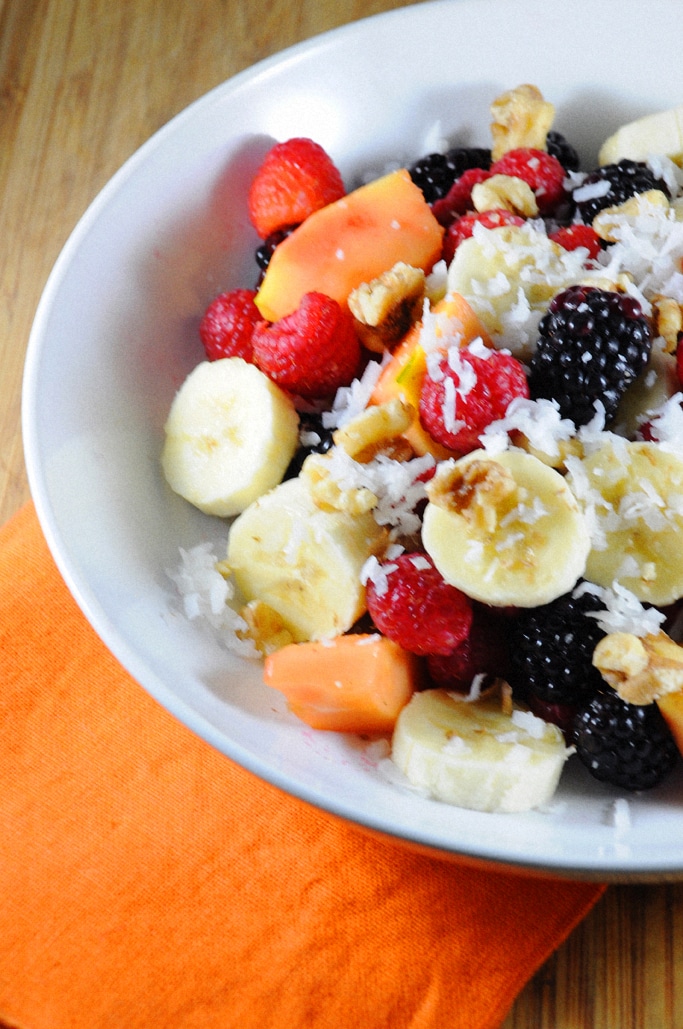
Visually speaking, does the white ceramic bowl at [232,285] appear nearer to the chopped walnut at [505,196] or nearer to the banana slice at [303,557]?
the banana slice at [303,557]

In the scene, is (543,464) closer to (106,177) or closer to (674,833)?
(674,833)

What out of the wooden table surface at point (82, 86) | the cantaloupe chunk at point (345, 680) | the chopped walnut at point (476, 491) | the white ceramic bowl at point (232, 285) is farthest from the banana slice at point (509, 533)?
the wooden table surface at point (82, 86)

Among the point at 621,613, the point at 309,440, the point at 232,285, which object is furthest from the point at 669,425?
the point at 232,285

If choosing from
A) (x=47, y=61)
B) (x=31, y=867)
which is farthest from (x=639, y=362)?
(x=47, y=61)

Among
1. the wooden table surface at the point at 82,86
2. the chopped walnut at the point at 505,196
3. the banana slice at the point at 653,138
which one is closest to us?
the chopped walnut at the point at 505,196

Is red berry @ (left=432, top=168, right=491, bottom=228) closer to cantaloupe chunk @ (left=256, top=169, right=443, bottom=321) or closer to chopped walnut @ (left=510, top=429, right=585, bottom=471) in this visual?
cantaloupe chunk @ (left=256, top=169, right=443, bottom=321)

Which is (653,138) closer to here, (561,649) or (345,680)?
(561,649)
